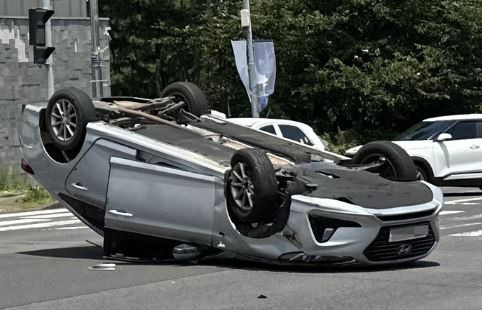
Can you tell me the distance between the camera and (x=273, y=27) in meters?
35.3

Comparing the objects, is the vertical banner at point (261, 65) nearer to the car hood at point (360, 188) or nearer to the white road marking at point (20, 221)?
the white road marking at point (20, 221)

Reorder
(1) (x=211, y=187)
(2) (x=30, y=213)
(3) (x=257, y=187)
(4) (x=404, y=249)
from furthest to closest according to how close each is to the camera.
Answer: (2) (x=30, y=213) < (1) (x=211, y=187) < (4) (x=404, y=249) < (3) (x=257, y=187)

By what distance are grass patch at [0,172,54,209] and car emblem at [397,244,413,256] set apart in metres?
13.3

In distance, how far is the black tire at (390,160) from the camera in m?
10.4

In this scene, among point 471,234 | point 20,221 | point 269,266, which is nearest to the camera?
point 269,266

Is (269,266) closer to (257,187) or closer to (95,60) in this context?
(257,187)

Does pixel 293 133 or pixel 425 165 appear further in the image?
pixel 425 165

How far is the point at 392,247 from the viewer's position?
9531mm

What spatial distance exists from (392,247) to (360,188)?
0.67 metres

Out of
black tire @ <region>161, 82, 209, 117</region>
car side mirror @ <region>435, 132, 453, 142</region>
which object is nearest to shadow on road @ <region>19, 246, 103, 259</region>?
black tire @ <region>161, 82, 209, 117</region>

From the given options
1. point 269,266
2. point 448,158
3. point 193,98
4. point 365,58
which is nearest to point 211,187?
point 269,266

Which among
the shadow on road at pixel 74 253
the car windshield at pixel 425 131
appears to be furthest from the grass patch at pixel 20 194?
the shadow on road at pixel 74 253

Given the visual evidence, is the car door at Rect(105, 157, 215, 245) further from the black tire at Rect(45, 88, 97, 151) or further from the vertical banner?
the vertical banner

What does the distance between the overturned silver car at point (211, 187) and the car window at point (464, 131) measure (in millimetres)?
9648
